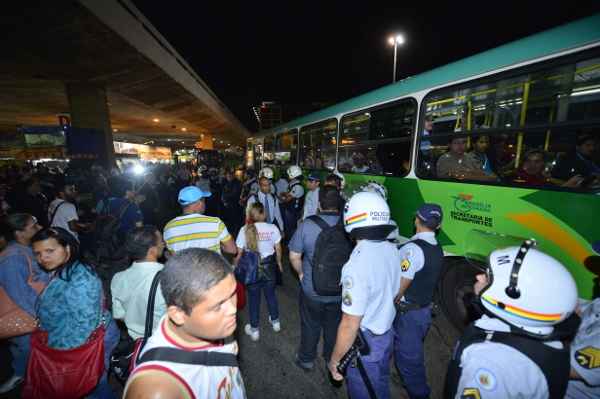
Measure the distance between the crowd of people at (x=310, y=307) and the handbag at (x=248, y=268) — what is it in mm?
14

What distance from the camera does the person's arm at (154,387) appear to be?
2.99 feet

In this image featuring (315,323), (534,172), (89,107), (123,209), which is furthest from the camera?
(89,107)

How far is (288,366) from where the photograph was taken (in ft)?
10.1

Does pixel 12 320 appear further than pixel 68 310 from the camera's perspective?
Yes

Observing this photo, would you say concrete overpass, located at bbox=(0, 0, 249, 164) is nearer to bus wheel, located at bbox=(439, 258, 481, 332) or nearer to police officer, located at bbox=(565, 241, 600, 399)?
bus wheel, located at bbox=(439, 258, 481, 332)

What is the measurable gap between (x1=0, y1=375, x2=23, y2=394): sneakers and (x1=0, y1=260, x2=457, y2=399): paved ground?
0.19ft

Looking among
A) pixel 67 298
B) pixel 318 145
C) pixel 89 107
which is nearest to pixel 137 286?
pixel 67 298

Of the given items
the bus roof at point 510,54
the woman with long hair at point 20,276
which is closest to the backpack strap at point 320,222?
the woman with long hair at point 20,276

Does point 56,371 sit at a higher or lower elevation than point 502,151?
lower

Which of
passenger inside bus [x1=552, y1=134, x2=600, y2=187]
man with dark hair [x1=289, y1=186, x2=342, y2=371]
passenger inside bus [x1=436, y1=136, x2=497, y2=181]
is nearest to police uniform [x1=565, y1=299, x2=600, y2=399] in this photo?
man with dark hair [x1=289, y1=186, x2=342, y2=371]

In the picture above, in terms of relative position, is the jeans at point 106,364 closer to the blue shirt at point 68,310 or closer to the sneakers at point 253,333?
the blue shirt at point 68,310

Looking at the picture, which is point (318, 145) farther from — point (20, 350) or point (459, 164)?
point (20, 350)

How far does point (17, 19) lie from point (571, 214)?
10.6 m

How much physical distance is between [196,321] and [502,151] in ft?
12.6
